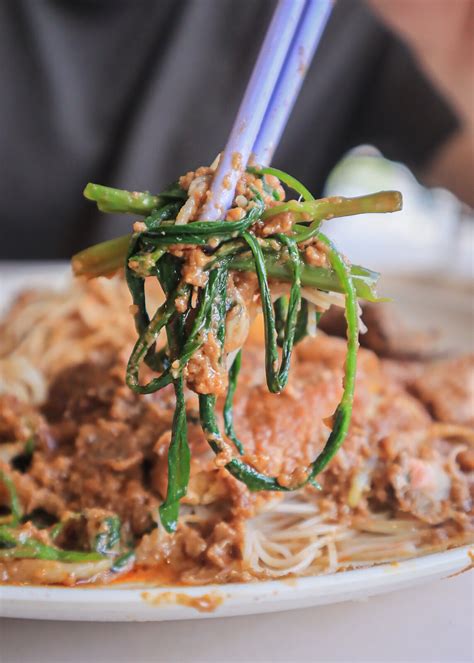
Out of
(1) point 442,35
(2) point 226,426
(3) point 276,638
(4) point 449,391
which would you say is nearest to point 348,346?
(2) point 226,426

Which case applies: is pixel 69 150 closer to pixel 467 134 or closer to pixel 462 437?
pixel 467 134

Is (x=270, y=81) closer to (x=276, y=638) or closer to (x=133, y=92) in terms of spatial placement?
(x=276, y=638)

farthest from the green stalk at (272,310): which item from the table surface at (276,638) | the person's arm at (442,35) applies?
the person's arm at (442,35)

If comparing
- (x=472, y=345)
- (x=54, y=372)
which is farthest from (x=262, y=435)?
(x=472, y=345)

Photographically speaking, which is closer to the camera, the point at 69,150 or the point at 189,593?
the point at 189,593

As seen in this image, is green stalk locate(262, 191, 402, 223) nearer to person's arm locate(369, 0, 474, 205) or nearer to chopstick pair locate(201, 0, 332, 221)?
chopstick pair locate(201, 0, 332, 221)
